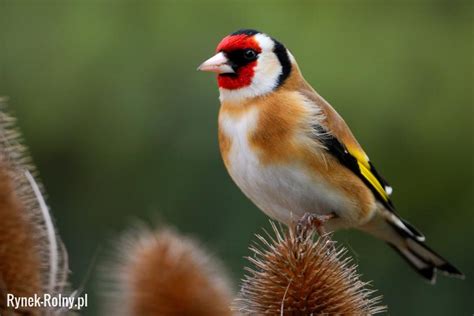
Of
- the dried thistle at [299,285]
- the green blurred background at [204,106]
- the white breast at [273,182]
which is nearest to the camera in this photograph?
the dried thistle at [299,285]

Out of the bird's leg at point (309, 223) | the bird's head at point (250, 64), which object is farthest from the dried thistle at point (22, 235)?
the bird's head at point (250, 64)

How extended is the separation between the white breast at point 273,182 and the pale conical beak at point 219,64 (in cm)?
14

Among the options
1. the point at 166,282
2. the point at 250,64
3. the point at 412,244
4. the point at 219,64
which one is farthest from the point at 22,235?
the point at 412,244

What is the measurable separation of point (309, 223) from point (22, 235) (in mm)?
883

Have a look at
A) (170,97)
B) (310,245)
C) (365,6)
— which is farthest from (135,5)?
(310,245)

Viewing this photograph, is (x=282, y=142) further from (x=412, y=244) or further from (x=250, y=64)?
(x=412, y=244)

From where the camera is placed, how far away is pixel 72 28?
195 inches

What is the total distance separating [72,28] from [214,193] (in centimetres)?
119

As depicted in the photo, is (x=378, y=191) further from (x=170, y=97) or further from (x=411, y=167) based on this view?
(x=411, y=167)

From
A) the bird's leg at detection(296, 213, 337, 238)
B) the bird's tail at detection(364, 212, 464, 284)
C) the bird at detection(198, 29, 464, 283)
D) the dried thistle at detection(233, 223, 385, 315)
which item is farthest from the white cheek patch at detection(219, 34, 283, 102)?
the dried thistle at detection(233, 223, 385, 315)

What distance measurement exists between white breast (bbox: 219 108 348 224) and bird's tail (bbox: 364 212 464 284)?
0.29 meters

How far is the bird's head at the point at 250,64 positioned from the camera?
8.71 ft

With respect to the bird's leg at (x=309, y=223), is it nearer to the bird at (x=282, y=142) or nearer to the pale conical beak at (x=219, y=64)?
the bird at (x=282, y=142)

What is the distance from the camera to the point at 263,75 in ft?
9.02
